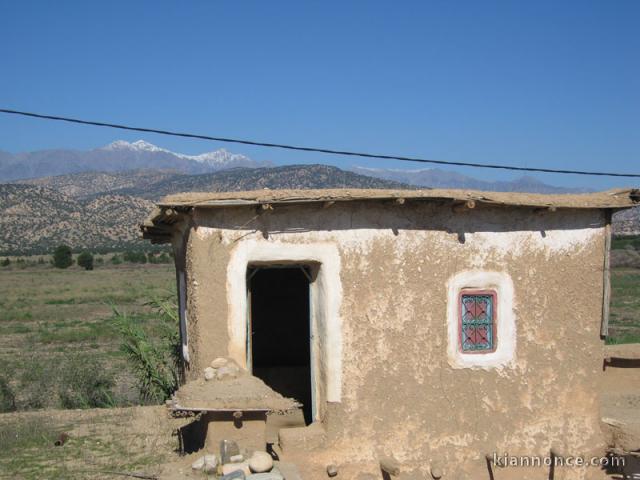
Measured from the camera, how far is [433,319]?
32.3 ft

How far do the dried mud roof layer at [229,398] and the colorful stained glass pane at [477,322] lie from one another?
262cm

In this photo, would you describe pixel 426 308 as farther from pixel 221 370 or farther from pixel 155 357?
pixel 155 357

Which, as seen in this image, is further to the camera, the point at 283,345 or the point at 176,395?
the point at 283,345

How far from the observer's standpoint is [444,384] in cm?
988

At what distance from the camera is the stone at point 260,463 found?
8.25 m

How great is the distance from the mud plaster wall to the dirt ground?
15.7 inches

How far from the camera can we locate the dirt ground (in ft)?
31.2

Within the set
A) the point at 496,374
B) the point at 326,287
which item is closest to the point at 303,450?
the point at 326,287

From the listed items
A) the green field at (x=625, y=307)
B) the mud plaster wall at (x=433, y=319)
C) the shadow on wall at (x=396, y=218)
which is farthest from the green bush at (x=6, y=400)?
the green field at (x=625, y=307)

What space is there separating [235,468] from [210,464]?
322 millimetres

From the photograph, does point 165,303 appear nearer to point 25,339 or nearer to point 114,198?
point 25,339

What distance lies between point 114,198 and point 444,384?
3324 inches

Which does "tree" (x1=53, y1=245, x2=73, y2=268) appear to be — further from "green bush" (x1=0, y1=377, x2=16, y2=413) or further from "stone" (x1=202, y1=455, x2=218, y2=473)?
"stone" (x1=202, y1=455, x2=218, y2=473)

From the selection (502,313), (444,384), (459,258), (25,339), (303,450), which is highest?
(459,258)
